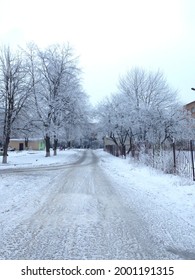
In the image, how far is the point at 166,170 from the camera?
52.4ft

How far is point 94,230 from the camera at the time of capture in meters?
5.52

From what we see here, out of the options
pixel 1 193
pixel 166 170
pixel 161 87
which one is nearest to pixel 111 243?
pixel 1 193

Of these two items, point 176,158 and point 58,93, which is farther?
point 58,93

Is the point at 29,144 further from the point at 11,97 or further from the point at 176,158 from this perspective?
the point at 176,158

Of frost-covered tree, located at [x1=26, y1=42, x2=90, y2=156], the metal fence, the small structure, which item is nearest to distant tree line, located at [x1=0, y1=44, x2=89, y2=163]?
Result: frost-covered tree, located at [x1=26, y1=42, x2=90, y2=156]

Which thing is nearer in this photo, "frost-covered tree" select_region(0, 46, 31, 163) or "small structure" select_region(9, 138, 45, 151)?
"frost-covered tree" select_region(0, 46, 31, 163)

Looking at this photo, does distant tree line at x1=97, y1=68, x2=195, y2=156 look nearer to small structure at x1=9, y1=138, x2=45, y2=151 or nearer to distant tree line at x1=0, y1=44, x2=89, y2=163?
distant tree line at x1=0, y1=44, x2=89, y2=163

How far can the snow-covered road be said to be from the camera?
432cm

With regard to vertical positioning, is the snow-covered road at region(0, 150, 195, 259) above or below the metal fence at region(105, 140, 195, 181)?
below

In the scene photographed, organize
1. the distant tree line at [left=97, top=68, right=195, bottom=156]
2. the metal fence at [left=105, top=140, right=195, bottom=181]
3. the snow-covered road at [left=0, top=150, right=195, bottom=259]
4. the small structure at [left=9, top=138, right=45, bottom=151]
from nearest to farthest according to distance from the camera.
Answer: the snow-covered road at [left=0, top=150, right=195, bottom=259] < the metal fence at [left=105, top=140, right=195, bottom=181] < the distant tree line at [left=97, top=68, right=195, bottom=156] < the small structure at [left=9, top=138, right=45, bottom=151]

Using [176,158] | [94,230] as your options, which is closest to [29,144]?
[176,158]

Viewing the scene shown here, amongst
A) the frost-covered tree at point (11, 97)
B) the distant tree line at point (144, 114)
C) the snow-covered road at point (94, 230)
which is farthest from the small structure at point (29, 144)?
the snow-covered road at point (94, 230)

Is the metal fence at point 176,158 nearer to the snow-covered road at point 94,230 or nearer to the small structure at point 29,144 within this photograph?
the snow-covered road at point 94,230

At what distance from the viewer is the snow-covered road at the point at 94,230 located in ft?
14.2
